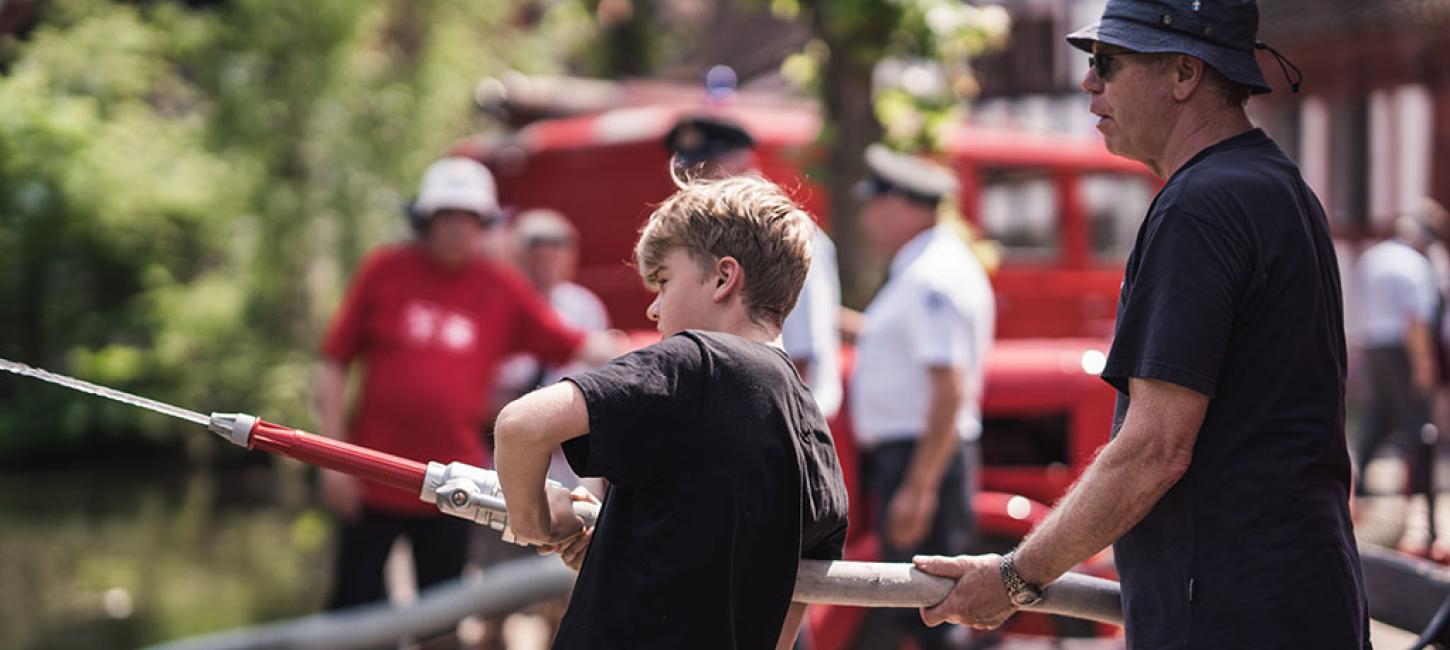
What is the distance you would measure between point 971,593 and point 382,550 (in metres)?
3.22

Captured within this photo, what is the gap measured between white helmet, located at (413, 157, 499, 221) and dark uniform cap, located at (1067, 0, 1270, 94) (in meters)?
3.21

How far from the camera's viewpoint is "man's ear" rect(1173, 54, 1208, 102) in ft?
7.65

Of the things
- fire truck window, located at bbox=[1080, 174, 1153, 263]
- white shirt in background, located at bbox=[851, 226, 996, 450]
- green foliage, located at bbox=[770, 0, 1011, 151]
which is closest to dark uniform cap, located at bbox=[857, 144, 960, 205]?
white shirt in background, located at bbox=[851, 226, 996, 450]

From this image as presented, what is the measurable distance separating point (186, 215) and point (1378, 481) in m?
8.67

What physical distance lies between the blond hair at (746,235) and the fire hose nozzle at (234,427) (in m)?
0.58

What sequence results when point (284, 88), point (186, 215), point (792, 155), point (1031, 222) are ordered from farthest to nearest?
point (284, 88) < point (186, 215) < point (1031, 222) < point (792, 155)

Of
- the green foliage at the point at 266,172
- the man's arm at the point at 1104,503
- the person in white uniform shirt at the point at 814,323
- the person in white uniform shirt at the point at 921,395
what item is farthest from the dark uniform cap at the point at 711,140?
the green foliage at the point at 266,172

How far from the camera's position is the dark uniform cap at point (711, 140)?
513 centimetres

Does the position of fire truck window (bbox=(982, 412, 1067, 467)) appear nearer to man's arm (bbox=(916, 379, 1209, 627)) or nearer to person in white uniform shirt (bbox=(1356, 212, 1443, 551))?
man's arm (bbox=(916, 379, 1209, 627))

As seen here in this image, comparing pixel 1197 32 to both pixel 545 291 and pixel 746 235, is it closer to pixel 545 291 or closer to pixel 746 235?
pixel 746 235

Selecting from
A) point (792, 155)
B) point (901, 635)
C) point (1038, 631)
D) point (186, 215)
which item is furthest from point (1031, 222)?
point (186, 215)

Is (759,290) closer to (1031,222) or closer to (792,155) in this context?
(792,155)

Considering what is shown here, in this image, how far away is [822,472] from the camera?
2.27 m

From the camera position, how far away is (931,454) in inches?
191
